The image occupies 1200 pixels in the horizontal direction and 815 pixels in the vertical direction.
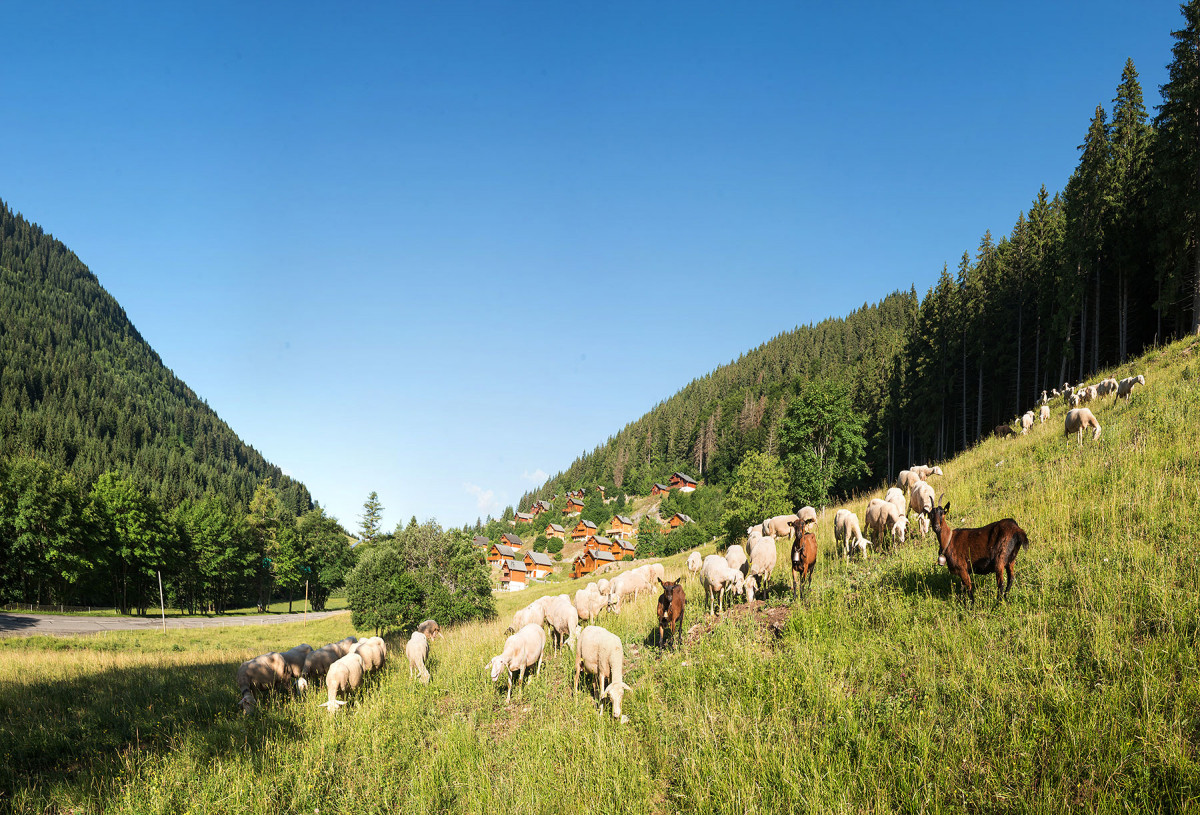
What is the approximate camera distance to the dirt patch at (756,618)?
9.44 meters

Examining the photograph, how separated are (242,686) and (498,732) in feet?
24.0

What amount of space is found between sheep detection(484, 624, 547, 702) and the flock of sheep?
8.72ft

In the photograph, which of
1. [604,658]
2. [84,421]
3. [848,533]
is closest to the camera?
[604,658]

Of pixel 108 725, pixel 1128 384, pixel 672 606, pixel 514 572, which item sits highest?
pixel 1128 384

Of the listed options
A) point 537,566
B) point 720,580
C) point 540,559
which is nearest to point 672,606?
point 720,580

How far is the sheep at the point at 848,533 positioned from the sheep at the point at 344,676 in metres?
12.0

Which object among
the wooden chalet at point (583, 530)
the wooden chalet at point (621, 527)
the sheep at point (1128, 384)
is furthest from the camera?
the wooden chalet at point (583, 530)

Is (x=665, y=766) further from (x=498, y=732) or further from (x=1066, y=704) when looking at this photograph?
(x=1066, y=704)

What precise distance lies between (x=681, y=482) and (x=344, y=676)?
5237 inches

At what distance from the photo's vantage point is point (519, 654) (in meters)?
10.3

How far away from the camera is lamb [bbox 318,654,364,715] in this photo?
10.4 m

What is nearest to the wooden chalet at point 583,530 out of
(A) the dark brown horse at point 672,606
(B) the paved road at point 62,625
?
(B) the paved road at point 62,625

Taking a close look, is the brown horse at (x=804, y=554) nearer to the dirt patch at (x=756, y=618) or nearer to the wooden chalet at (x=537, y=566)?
the dirt patch at (x=756, y=618)

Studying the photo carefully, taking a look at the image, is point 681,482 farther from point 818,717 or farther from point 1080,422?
point 818,717
